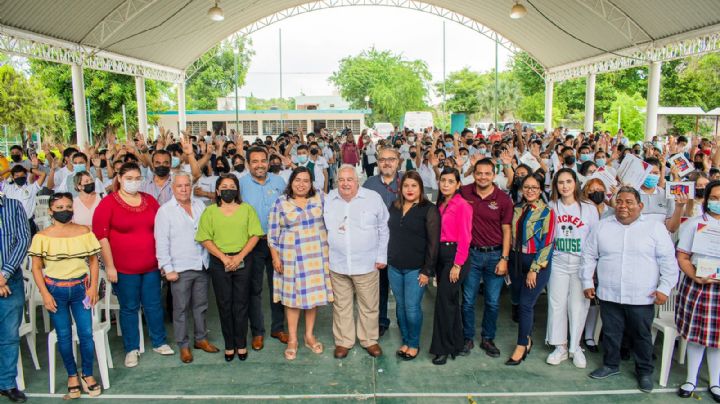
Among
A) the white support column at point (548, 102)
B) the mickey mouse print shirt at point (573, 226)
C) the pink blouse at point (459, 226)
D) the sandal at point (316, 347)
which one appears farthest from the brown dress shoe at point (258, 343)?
the white support column at point (548, 102)

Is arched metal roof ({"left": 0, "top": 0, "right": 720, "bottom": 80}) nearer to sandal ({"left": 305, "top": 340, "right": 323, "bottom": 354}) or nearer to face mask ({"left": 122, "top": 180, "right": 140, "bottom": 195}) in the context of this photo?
face mask ({"left": 122, "top": 180, "right": 140, "bottom": 195})

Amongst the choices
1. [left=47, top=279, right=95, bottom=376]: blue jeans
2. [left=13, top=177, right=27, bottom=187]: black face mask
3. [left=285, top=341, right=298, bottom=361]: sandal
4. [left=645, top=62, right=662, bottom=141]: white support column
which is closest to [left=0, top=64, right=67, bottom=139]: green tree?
[left=13, top=177, right=27, bottom=187]: black face mask

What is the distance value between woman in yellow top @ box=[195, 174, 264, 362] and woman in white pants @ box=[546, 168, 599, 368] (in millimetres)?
2372

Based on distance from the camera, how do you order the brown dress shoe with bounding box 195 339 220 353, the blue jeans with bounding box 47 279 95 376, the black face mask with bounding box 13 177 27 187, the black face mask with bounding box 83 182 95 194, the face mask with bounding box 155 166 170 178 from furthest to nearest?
the black face mask with bounding box 13 177 27 187 → the face mask with bounding box 155 166 170 178 → the black face mask with bounding box 83 182 95 194 → the brown dress shoe with bounding box 195 339 220 353 → the blue jeans with bounding box 47 279 95 376

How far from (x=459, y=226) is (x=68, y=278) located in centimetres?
278

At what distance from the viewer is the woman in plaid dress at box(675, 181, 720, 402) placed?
3355 mm

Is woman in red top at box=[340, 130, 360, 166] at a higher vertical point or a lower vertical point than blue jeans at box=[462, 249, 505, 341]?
higher

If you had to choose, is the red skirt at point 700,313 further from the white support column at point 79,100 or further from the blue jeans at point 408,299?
the white support column at point 79,100

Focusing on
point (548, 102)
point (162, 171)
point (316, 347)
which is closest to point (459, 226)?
point (316, 347)

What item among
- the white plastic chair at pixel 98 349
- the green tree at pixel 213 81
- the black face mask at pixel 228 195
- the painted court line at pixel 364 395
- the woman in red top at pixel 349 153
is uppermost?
the green tree at pixel 213 81

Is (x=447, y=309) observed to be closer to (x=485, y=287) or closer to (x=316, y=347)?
(x=485, y=287)

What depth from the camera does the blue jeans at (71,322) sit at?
3459 millimetres

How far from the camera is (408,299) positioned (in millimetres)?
4008

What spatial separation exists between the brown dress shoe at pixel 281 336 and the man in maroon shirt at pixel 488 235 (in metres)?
1.61
